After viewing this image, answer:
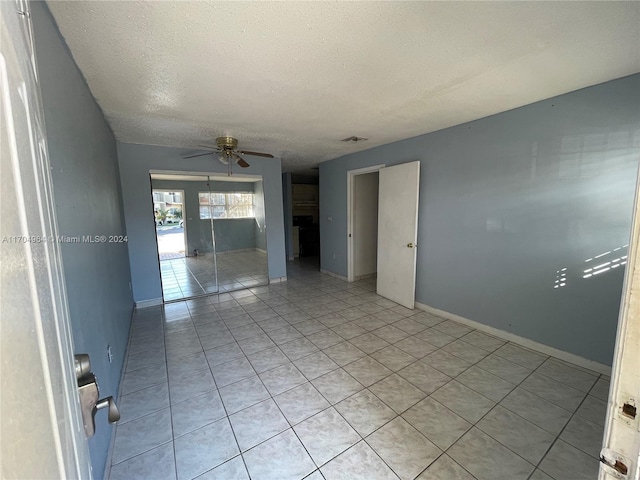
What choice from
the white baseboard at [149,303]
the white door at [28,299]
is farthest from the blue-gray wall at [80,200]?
the white baseboard at [149,303]

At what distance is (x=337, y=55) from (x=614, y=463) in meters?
1.97

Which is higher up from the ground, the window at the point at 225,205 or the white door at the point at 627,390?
the window at the point at 225,205

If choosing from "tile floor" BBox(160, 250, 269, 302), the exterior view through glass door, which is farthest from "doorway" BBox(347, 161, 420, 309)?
"tile floor" BBox(160, 250, 269, 302)

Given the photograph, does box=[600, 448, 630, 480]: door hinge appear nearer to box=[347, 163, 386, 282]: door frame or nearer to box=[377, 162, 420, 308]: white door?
box=[377, 162, 420, 308]: white door

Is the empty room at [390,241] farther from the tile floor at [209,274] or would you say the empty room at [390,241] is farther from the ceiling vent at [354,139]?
the tile floor at [209,274]

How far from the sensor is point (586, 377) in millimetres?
2125

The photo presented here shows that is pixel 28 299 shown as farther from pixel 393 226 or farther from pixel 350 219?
pixel 350 219

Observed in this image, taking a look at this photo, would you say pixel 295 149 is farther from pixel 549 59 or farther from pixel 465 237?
pixel 549 59

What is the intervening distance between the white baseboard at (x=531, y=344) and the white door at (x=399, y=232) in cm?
52

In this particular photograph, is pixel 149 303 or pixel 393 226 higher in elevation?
pixel 393 226

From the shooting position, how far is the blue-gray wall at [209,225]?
459 centimetres

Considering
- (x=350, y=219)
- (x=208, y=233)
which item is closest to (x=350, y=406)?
(x=350, y=219)

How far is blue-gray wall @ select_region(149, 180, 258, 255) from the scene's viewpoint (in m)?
4.59

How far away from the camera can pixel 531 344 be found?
254 cm
